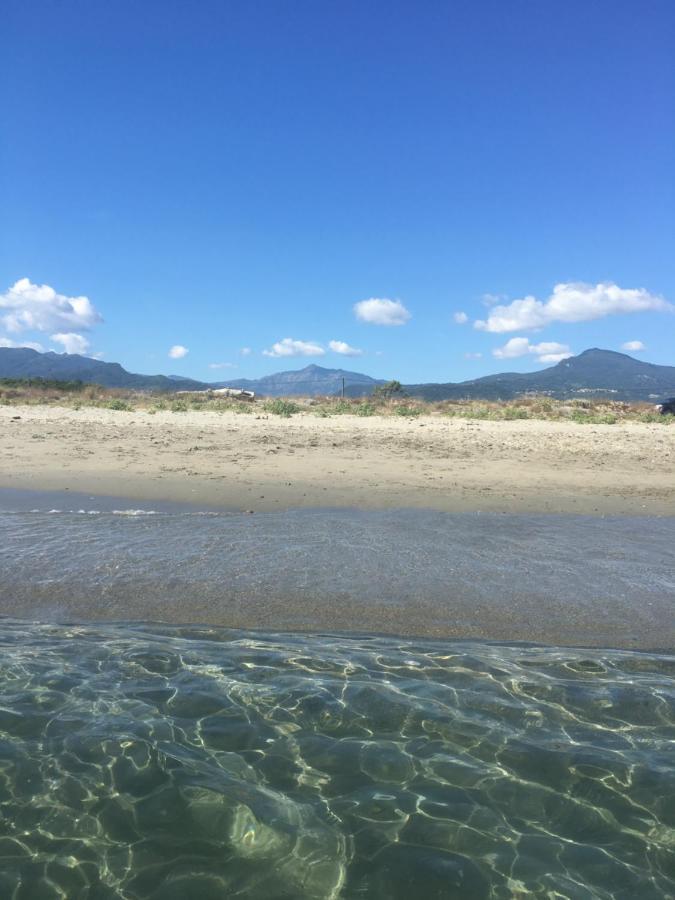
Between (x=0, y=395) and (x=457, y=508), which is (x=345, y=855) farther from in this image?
(x=0, y=395)

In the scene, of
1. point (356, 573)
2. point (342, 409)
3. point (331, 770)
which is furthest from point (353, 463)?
point (342, 409)

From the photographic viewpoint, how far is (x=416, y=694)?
15.9ft

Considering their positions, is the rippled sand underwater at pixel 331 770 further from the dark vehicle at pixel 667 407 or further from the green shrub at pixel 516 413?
the dark vehicle at pixel 667 407

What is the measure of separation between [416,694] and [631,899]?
198cm

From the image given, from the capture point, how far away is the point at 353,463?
14594 millimetres

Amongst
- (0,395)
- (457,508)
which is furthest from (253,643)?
(0,395)

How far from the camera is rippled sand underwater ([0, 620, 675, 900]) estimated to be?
3.21 metres

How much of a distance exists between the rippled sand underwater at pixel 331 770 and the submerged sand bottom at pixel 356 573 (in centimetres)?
52

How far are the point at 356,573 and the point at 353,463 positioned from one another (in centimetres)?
730

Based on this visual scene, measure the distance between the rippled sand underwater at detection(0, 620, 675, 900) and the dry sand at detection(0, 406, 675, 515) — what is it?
546 cm

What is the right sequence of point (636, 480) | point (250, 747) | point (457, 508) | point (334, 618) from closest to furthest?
point (250, 747) → point (334, 618) → point (457, 508) → point (636, 480)

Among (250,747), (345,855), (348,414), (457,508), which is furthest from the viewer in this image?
(348,414)

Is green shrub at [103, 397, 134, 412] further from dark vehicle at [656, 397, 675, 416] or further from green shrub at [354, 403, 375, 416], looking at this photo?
dark vehicle at [656, 397, 675, 416]

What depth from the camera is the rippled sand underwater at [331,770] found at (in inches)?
126
